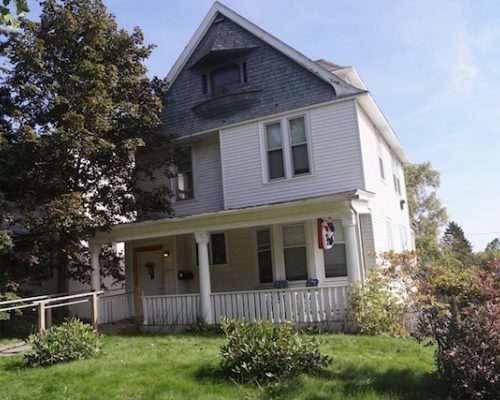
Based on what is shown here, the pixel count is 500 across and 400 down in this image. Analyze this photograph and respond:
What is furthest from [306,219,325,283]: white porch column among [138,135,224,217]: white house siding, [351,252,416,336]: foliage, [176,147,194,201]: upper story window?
[176,147,194,201]: upper story window

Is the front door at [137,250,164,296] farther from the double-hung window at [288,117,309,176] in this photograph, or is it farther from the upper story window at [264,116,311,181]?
the double-hung window at [288,117,309,176]

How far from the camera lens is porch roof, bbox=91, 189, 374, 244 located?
10.7 m

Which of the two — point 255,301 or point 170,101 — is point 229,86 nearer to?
point 170,101

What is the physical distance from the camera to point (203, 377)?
689 centimetres

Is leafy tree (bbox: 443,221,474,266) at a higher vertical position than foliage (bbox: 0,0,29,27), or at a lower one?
lower

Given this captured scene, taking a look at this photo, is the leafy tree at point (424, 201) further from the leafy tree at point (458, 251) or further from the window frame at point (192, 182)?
the window frame at point (192, 182)

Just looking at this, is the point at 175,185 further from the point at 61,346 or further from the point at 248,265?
the point at 61,346

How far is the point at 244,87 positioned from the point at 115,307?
8.02m

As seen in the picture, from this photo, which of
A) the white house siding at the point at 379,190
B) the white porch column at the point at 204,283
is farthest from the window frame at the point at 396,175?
the white porch column at the point at 204,283

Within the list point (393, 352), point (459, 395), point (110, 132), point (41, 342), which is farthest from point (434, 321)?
point (110, 132)

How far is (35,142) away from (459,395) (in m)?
11.2

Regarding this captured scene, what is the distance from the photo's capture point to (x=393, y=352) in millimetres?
8117

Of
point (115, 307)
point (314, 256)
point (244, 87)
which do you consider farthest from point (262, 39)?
point (115, 307)

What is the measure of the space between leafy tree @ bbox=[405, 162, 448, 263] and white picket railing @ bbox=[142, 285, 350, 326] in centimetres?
2726
